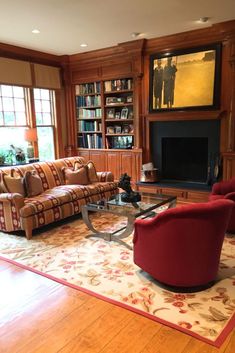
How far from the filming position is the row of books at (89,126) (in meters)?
6.40

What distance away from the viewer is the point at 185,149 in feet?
17.9

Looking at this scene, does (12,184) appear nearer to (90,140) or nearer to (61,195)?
(61,195)

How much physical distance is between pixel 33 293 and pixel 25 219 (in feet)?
4.29

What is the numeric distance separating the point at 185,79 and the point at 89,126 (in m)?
2.39

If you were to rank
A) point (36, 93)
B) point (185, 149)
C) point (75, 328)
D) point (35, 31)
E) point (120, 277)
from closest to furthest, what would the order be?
1. point (75, 328)
2. point (120, 277)
3. point (35, 31)
4. point (185, 149)
5. point (36, 93)

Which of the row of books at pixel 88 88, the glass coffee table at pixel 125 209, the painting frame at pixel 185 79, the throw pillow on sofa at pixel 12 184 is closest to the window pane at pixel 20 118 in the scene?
the row of books at pixel 88 88

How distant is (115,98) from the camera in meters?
6.03

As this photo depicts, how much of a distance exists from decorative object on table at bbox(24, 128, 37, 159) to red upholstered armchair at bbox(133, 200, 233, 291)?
3795 millimetres

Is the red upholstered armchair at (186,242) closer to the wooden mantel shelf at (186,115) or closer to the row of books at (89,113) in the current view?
the wooden mantel shelf at (186,115)

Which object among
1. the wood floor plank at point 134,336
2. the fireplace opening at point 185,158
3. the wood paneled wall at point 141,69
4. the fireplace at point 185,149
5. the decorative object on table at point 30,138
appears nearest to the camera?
the wood floor plank at point 134,336

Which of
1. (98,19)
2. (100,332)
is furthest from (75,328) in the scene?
(98,19)

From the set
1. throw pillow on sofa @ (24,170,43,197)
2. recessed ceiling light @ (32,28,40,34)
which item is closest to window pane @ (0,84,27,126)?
recessed ceiling light @ (32,28,40,34)

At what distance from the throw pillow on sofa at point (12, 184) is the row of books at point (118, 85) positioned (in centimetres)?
287

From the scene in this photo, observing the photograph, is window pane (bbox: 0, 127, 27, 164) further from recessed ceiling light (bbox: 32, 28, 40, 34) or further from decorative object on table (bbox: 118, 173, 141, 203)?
decorative object on table (bbox: 118, 173, 141, 203)
